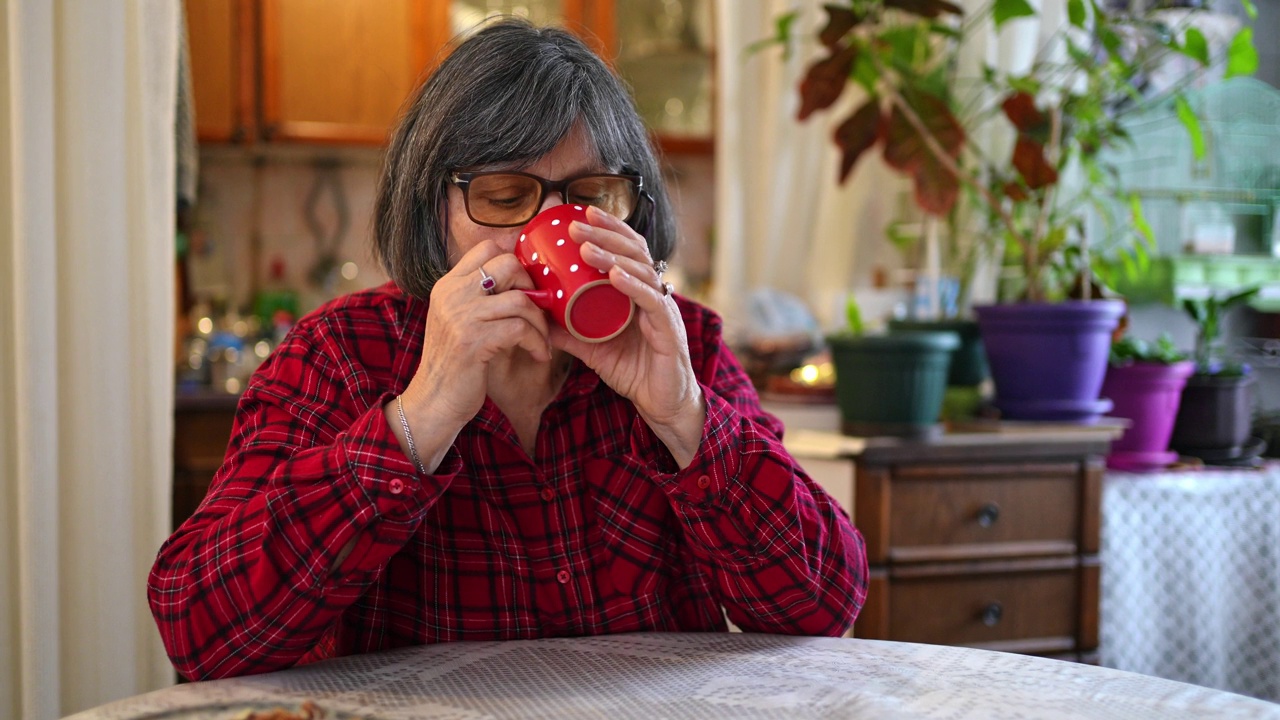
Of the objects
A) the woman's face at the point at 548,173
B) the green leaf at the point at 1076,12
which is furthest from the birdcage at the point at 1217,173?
the woman's face at the point at 548,173

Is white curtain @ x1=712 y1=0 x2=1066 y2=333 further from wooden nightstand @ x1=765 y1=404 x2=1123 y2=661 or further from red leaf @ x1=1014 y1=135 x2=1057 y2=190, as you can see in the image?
wooden nightstand @ x1=765 y1=404 x2=1123 y2=661

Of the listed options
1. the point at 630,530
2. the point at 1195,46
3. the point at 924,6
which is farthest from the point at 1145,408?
the point at 630,530

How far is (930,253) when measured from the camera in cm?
229

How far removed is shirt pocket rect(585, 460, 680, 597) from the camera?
99 centimetres

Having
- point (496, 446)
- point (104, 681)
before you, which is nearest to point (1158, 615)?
point (496, 446)

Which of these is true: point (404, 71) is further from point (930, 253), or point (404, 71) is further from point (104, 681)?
point (104, 681)

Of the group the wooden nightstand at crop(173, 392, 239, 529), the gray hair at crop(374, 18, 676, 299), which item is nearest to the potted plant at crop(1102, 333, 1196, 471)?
the gray hair at crop(374, 18, 676, 299)

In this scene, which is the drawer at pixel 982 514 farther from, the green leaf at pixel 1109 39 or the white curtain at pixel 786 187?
the white curtain at pixel 786 187

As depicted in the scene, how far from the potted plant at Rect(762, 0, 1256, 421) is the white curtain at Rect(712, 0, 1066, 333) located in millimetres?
464

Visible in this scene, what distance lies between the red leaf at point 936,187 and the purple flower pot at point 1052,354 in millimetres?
222

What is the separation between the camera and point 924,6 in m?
2.03

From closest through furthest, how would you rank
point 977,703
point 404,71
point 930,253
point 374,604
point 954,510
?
point 977,703, point 374,604, point 954,510, point 930,253, point 404,71

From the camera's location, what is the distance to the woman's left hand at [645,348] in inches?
32.8

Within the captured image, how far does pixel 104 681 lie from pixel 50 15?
2.36ft
